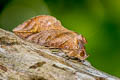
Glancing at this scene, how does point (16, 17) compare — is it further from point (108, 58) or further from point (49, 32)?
point (49, 32)

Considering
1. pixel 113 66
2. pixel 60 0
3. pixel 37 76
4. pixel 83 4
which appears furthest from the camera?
pixel 60 0

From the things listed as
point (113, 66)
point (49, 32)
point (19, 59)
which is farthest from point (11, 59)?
point (113, 66)

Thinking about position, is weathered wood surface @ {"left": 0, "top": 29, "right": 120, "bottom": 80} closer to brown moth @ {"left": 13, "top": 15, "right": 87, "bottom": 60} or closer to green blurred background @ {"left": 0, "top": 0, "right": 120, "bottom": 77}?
brown moth @ {"left": 13, "top": 15, "right": 87, "bottom": 60}

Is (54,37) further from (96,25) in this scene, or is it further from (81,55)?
(96,25)

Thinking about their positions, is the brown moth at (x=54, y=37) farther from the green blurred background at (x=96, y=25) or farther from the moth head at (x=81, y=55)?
the green blurred background at (x=96, y=25)

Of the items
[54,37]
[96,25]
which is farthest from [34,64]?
[96,25]

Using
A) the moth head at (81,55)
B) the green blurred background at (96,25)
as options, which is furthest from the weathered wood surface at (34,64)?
the green blurred background at (96,25)
